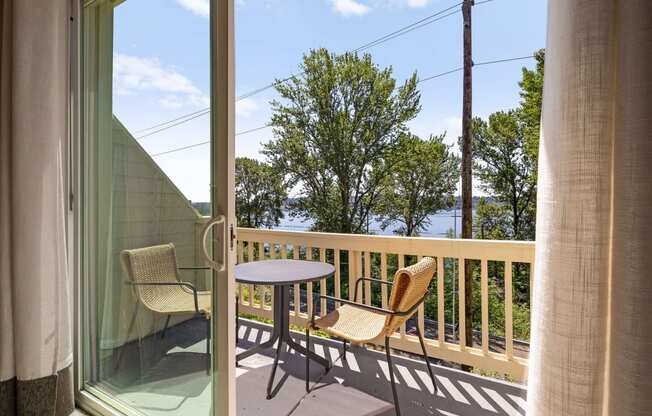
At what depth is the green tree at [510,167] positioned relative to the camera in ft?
31.8

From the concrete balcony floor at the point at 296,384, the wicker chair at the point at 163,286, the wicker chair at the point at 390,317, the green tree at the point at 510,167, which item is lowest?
the concrete balcony floor at the point at 296,384

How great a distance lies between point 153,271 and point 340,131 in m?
10.3

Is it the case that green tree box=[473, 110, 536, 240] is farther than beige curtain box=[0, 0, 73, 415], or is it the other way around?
green tree box=[473, 110, 536, 240]

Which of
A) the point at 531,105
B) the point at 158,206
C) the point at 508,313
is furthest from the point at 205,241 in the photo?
the point at 531,105

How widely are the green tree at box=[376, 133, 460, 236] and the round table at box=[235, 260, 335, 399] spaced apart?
8.55 m

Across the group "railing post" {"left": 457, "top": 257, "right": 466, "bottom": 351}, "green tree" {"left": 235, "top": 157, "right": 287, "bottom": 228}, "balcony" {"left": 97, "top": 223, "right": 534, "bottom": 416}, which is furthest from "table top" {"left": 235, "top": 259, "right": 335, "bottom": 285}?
"green tree" {"left": 235, "top": 157, "right": 287, "bottom": 228}

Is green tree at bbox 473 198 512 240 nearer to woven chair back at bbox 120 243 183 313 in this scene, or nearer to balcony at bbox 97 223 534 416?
balcony at bbox 97 223 534 416

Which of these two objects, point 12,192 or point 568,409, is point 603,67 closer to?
point 568,409

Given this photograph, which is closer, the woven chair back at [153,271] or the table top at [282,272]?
the woven chair back at [153,271]

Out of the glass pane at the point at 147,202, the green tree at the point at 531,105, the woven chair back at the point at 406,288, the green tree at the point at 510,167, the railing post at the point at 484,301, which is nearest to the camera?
the glass pane at the point at 147,202

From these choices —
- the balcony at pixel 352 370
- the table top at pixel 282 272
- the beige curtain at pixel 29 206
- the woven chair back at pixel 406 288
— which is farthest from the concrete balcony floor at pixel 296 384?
the table top at pixel 282 272

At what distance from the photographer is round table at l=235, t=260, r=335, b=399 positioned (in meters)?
2.60

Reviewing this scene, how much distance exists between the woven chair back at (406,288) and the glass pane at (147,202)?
1.15 m

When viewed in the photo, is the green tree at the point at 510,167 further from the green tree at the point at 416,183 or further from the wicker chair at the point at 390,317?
the wicker chair at the point at 390,317
